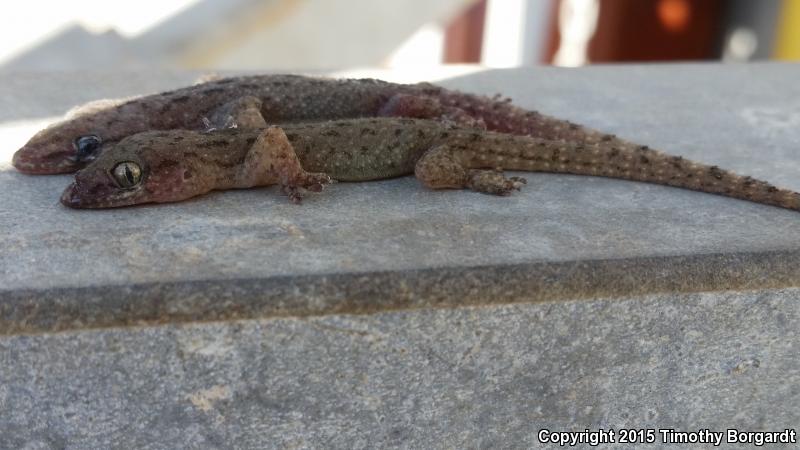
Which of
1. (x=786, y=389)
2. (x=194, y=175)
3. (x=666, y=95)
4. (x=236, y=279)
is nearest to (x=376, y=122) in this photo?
(x=194, y=175)

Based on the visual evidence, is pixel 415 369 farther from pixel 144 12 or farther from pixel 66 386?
pixel 144 12

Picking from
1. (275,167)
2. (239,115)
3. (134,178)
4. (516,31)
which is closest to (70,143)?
(134,178)

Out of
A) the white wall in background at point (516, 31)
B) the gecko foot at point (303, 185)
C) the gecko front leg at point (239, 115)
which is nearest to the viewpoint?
the gecko foot at point (303, 185)

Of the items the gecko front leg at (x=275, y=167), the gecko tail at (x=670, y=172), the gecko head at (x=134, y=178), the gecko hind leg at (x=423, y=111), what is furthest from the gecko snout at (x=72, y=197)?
the gecko tail at (x=670, y=172)

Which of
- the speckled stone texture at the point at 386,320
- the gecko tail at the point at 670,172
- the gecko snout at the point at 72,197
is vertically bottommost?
the speckled stone texture at the point at 386,320

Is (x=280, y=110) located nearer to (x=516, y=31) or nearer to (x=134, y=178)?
(x=134, y=178)

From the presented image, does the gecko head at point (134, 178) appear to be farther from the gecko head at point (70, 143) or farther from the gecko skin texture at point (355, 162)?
the gecko head at point (70, 143)
